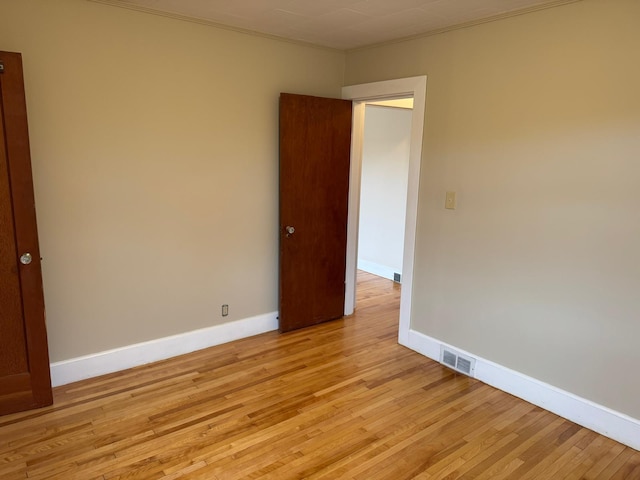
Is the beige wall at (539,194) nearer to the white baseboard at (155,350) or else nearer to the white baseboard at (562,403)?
the white baseboard at (562,403)

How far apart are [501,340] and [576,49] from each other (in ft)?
6.17

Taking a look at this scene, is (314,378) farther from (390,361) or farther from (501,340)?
(501,340)

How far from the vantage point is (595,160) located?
2.47 metres

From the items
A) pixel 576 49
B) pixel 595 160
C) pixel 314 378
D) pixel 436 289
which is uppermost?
pixel 576 49

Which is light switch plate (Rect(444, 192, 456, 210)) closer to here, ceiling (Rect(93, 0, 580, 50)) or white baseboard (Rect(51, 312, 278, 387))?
ceiling (Rect(93, 0, 580, 50))

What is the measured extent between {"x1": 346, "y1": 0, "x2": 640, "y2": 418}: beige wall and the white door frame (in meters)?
0.07

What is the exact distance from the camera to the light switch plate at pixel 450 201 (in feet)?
10.6

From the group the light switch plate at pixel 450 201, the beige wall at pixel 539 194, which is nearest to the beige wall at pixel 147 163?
the beige wall at pixel 539 194

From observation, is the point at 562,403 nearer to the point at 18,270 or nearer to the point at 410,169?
the point at 410,169

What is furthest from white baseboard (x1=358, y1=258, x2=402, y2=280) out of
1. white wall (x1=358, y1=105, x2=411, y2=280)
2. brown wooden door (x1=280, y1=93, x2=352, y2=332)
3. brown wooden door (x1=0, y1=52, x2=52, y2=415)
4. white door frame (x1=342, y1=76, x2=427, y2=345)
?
brown wooden door (x1=0, y1=52, x2=52, y2=415)

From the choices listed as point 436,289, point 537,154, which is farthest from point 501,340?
point 537,154

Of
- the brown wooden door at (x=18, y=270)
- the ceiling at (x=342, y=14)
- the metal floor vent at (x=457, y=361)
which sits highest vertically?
the ceiling at (x=342, y=14)

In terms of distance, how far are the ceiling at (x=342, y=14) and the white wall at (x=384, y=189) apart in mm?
2296

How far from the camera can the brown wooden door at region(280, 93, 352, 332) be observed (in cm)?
369
